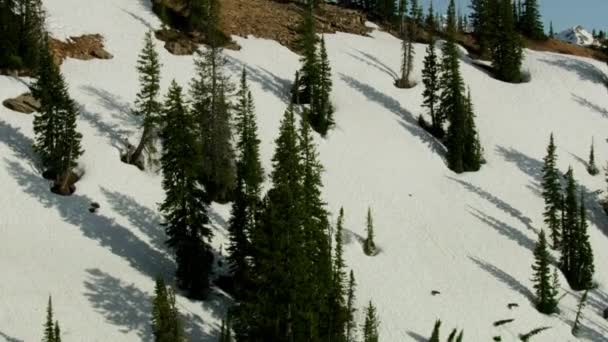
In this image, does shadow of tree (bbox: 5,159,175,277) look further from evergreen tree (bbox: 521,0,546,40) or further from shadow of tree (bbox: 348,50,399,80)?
evergreen tree (bbox: 521,0,546,40)

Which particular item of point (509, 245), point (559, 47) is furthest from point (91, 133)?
point (559, 47)

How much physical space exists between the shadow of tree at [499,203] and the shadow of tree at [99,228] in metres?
34.2

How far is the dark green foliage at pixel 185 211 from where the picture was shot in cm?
4088

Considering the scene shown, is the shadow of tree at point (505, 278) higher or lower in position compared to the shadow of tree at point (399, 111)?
lower

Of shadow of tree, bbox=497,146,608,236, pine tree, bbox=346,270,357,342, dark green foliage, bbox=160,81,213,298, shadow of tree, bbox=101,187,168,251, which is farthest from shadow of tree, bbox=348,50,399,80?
dark green foliage, bbox=160,81,213,298

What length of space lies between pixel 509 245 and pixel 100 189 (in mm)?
36825

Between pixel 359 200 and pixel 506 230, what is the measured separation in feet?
47.8

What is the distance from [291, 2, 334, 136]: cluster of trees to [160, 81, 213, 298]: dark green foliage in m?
26.7

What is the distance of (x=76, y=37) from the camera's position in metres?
67.4

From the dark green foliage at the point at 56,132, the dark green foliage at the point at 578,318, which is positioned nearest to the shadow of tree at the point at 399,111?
the dark green foliage at the point at 578,318

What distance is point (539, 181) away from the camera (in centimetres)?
6888

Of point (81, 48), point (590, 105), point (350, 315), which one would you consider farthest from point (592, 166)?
point (81, 48)

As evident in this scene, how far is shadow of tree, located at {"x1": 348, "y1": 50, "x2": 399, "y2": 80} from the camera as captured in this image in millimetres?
84312

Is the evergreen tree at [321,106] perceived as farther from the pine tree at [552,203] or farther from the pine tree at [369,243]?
the pine tree at [552,203]
